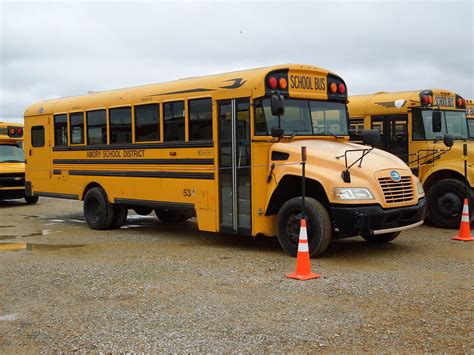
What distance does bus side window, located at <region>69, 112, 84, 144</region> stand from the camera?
11.2 m

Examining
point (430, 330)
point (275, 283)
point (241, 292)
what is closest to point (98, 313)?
point (241, 292)

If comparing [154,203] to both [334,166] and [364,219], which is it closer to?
[334,166]

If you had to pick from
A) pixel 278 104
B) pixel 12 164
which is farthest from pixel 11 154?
pixel 278 104

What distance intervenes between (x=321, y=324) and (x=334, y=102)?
474cm

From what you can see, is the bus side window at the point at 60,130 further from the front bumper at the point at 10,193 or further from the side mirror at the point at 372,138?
the side mirror at the point at 372,138

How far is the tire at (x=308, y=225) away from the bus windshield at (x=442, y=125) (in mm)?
4457

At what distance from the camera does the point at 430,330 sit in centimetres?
474

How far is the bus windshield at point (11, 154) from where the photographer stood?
17438 mm

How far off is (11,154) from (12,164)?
61 centimetres

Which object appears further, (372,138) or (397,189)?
(372,138)

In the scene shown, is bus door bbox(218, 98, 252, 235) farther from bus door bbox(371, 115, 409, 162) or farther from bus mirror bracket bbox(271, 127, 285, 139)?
bus door bbox(371, 115, 409, 162)

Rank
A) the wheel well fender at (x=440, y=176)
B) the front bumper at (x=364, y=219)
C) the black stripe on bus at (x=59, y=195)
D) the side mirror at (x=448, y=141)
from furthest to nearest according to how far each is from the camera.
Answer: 1. the black stripe on bus at (x=59, y=195)
2. the wheel well fender at (x=440, y=176)
3. the side mirror at (x=448, y=141)
4. the front bumper at (x=364, y=219)

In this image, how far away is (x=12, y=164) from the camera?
679 inches

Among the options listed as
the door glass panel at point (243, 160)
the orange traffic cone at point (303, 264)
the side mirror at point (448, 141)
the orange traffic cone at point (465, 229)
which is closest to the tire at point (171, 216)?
the door glass panel at point (243, 160)
